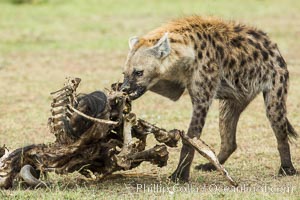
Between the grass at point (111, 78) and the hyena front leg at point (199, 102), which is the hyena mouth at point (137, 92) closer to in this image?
the hyena front leg at point (199, 102)

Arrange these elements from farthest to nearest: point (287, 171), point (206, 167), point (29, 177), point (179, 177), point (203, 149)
Answer: point (206, 167)
point (287, 171)
point (179, 177)
point (203, 149)
point (29, 177)

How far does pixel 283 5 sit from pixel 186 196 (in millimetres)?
13370

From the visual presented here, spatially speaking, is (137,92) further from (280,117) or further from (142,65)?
(280,117)

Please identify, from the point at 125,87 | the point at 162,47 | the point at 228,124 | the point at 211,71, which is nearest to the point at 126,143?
the point at 125,87

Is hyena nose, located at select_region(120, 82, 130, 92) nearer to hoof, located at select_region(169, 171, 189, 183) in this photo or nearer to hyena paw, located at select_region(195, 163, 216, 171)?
hoof, located at select_region(169, 171, 189, 183)

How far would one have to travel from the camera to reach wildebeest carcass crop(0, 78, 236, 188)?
211 inches

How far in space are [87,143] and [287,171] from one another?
170 cm

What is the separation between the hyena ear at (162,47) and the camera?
5.88m

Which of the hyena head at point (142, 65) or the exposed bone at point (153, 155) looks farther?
the hyena head at point (142, 65)

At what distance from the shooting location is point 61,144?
5.45m

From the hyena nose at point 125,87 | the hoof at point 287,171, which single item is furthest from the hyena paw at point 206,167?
the hyena nose at point 125,87

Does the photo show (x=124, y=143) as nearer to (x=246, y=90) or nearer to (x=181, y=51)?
(x=181, y=51)

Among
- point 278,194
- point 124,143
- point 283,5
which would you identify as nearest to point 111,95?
point 124,143

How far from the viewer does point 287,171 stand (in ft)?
20.7
